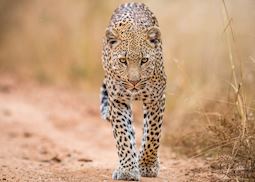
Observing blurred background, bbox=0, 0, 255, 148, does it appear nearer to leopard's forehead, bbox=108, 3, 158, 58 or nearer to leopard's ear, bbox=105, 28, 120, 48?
leopard's forehead, bbox=108, 3, 158, 58

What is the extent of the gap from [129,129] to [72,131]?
16.2 feet

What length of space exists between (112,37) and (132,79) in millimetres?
590

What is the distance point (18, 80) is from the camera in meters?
16.8

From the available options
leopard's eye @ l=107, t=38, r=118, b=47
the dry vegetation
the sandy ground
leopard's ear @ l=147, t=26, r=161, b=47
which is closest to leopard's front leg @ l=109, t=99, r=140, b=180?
the sandy ground

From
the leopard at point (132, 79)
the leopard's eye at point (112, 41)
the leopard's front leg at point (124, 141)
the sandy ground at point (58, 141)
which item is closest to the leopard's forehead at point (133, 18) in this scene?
the leopard at point (132, 79)

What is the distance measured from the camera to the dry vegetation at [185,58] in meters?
7.91

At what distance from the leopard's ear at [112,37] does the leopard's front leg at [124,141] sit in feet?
1.86

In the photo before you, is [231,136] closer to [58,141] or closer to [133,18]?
[133,18]

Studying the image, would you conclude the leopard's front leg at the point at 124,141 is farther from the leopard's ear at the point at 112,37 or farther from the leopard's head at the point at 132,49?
the leopard's ear at the point at 112,37

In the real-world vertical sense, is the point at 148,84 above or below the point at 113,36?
below

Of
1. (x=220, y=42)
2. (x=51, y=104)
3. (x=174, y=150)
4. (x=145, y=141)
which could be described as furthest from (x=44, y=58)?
(x=145, y=141)

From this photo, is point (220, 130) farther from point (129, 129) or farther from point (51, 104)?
point (51, 104)

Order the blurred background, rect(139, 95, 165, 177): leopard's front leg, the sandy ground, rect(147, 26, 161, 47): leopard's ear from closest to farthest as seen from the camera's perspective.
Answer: rect(147, 26, 161, 47): leopard's ear < rect(139, 95, 165, 177): leopard's front leg < the sandy ground < the blurred background

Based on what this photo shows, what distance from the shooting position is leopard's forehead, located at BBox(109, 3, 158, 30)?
25.3 feet
